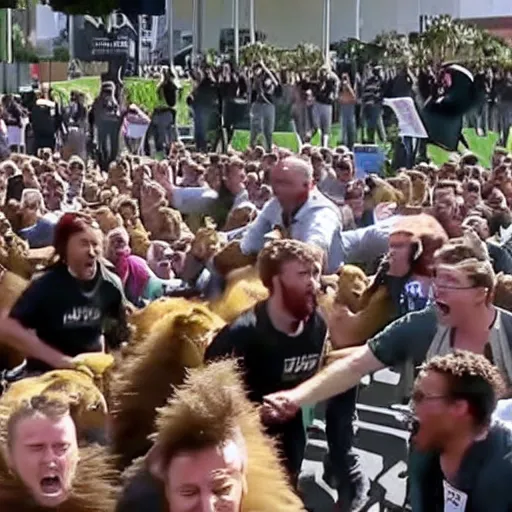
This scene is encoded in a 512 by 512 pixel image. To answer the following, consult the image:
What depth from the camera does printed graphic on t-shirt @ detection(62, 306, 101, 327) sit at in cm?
668

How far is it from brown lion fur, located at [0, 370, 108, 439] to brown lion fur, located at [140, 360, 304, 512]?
105 cm

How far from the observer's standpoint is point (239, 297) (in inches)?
251

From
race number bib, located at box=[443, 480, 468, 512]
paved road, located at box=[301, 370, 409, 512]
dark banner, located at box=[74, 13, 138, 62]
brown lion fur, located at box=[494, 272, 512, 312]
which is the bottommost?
paved road, located at box=[301, 370, 409, 512]

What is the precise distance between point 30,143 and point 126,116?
80.8 inches

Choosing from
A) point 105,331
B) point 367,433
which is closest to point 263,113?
point 367,433

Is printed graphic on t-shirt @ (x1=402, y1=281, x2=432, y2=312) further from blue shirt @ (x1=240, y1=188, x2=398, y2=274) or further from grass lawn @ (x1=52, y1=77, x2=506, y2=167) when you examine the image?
grass lawn @ (x1=52, y1=77, x2=506, y2=167)

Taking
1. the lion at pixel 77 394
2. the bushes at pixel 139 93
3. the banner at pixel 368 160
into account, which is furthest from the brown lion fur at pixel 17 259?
the bushes at pixel 139 93

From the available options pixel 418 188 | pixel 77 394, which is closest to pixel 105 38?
pixel 418 188

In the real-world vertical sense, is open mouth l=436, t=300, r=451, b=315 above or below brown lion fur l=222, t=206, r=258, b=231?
above

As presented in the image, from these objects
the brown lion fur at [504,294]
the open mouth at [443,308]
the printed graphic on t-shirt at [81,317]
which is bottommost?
the printed graphic on t-shirt at [81,317]

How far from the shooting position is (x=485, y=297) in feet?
→ 16.4

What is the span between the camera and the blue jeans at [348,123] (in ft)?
83.5

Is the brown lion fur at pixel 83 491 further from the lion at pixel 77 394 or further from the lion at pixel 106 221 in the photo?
the lion at pixel 106 221

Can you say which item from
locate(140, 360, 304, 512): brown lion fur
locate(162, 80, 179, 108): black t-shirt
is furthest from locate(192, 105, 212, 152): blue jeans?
locate(140, 360, 304, 512): brown lion fur
